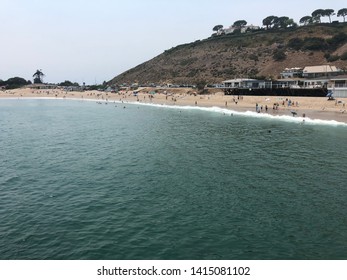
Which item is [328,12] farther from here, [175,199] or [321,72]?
[175,199]

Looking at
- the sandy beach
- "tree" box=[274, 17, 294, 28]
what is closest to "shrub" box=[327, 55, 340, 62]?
the sandy beach

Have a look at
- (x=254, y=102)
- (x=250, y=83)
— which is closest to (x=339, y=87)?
(x=254, y=102)

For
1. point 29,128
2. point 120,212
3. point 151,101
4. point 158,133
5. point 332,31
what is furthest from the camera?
point 332,31

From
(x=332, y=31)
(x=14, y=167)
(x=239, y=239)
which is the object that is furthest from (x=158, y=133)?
(x=332, y=31)

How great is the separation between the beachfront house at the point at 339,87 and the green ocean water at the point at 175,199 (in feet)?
113

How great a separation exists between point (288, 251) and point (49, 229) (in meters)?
11.4

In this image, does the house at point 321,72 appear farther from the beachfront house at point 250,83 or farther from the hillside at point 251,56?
the hillside at point 251,56

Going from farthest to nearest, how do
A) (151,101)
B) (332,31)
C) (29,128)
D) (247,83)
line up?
(332,31) < (151,101) < (247,83) < (29,128)

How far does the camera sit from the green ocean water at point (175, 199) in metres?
14.4

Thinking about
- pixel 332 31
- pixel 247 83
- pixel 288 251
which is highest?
pixel 332 31

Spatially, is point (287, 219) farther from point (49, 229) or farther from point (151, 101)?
point (151, 101)

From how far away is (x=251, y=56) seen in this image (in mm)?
145000

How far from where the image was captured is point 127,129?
167ft

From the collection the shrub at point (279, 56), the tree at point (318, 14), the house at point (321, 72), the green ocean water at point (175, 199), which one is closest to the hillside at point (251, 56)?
the shrub at point (279, 56)
